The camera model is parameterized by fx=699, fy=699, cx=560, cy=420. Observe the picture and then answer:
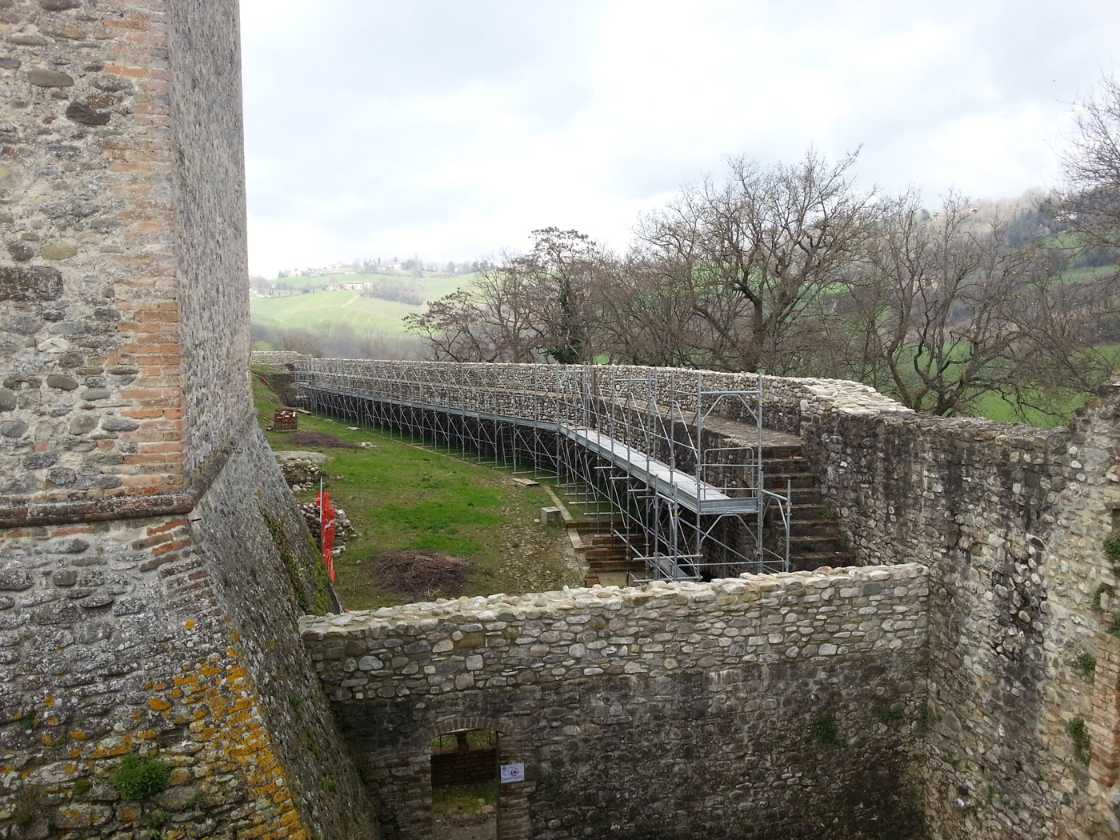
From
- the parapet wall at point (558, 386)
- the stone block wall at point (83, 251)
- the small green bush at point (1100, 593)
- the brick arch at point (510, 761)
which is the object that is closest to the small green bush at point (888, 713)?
the small green bush at point (1100, 593)

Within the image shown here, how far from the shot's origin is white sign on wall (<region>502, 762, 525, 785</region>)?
6816 millimetres

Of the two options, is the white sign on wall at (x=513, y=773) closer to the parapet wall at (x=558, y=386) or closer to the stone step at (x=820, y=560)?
the stone step at (x=820, y=560)

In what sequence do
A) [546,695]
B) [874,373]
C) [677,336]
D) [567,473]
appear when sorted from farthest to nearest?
[677,336] < [874,373] < [567,473] < [546,695]

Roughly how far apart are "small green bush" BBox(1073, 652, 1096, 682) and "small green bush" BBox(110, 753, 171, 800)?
695cm

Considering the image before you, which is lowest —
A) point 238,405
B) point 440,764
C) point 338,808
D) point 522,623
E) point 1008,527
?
point 440,764

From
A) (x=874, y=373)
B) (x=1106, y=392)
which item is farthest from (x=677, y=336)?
(x=1106, y=392)

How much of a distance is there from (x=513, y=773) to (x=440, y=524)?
28.6 feet

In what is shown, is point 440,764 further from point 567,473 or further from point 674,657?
point 567,473

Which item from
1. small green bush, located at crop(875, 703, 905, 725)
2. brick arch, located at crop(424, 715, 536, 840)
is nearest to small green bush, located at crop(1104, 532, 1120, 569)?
small green bush, located at crop(875, 703, 905, 725)

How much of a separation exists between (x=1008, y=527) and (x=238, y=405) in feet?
25.3

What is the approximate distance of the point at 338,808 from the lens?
511cm

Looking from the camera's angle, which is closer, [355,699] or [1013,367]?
[355,699]

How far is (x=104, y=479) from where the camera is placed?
4.05 metres

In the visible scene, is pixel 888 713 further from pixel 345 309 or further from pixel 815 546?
pixel 345 309
